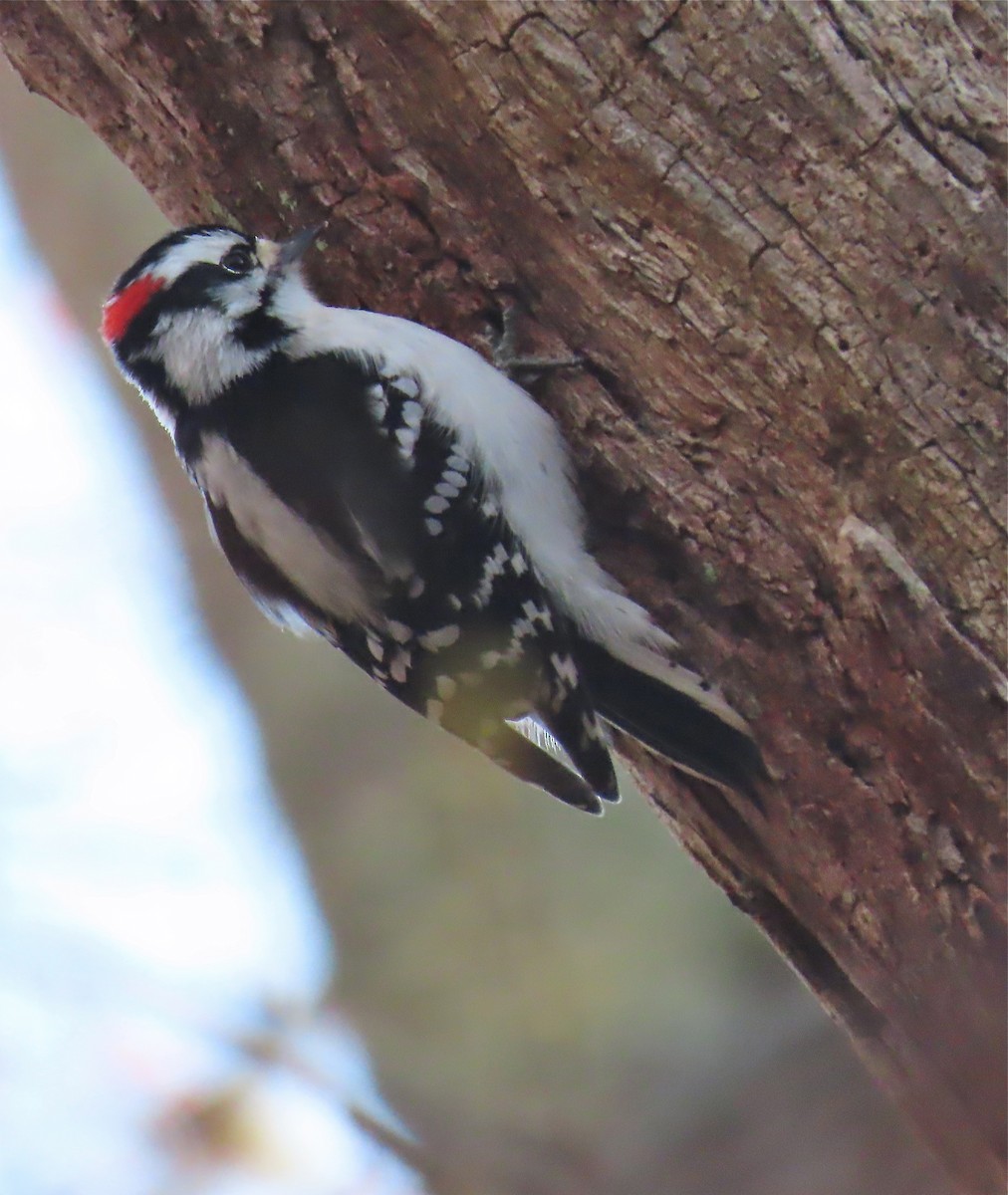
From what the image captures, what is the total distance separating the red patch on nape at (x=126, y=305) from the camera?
3.48m

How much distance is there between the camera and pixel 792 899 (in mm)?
2906

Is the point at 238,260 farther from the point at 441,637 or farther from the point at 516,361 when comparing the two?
the point at 441,637

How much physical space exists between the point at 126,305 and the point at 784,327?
1.77 metres

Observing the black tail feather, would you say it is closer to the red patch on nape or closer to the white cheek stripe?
the white cheek stripe

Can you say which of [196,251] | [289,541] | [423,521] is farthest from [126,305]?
[423,521]

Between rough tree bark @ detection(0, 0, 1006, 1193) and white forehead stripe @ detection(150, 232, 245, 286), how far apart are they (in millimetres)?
285

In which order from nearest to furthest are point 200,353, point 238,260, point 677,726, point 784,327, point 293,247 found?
point 784,327 → point 677,726 → point 293,247 → point 238,260 → point 200,353

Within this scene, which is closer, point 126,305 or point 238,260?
point 238,260

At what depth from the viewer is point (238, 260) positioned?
328 centimetres

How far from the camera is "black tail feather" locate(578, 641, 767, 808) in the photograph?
2834mm

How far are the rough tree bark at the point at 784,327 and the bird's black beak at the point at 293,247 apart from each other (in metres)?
0.18

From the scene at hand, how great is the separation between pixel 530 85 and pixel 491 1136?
2.07m

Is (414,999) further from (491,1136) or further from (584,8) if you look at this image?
(584,8)

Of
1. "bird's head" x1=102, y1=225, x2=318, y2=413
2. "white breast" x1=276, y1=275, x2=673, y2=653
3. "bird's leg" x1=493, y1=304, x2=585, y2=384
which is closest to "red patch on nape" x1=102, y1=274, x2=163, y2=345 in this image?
"bird's head" x1=102, y1=225, x2=318, y2=413
